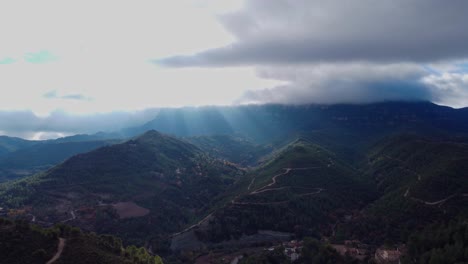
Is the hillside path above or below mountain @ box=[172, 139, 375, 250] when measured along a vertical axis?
above

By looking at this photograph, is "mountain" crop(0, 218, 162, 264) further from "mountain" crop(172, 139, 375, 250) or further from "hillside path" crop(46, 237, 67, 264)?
"mountain" crop(172, 139, 375, 250)

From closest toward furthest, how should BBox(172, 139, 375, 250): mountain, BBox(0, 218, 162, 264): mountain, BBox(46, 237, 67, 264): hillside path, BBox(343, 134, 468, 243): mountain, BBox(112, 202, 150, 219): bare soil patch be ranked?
BBox(46, 237, 67, 264): hillside path → BBox(0, 218, 162, 264): mountain → BBox(343, 134, 468, 243): mountain → BBox(172, 139, 375, 250): mountain → BBox(112, 202, 150, 219): bare soil patch

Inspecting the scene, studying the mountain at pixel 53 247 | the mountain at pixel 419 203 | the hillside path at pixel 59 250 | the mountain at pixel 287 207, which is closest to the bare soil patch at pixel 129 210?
the mountain at pixel 287 207

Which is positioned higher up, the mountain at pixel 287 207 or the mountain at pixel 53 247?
the mountain at pixel 53 247

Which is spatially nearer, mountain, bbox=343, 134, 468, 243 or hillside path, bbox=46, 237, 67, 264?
hillside path, bbox=46, 237, 67, 264

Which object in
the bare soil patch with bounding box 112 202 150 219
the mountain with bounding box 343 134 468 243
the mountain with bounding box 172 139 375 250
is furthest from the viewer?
the bare soil patch with bounding box 112 202 150 219

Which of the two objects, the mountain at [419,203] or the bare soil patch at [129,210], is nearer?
the mountain at [419,203]

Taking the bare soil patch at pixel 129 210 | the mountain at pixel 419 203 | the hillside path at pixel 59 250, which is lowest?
the bare soil patch at pixel 129 210

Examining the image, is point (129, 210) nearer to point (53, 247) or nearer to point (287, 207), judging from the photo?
point (287, 207)

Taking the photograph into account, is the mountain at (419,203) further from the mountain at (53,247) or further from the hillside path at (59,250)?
the hillside path at (59,250)

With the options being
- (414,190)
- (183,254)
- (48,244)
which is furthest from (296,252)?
(48,244)

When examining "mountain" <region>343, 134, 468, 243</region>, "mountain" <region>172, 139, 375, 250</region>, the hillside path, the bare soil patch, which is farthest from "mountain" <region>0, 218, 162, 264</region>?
the bare soil patch
